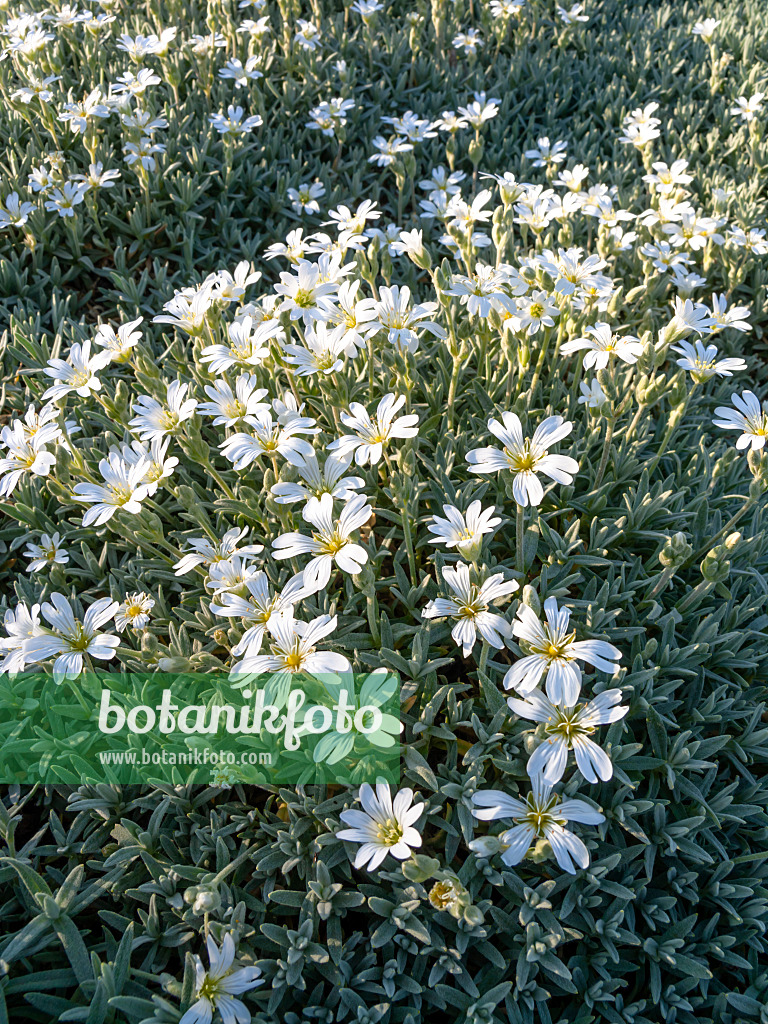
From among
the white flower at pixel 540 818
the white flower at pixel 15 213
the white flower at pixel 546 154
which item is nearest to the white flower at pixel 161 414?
the white flower at pixel 540 818

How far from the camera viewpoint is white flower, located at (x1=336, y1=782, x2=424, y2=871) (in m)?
1.49

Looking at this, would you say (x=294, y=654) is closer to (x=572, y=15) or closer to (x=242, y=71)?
(x=242, y=71)

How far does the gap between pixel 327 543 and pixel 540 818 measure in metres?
0.76

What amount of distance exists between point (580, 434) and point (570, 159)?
2.15 meters

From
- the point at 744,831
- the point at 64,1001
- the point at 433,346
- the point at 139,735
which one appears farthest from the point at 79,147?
the point at 744,831

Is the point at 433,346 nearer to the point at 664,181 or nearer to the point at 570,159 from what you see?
the point at 664,181

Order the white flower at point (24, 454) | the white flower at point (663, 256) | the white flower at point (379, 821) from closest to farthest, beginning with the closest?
the white flower at point (379, 821) → the white flower at point (24, 454) → the white flower at point (663, 256)

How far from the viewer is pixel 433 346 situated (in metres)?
2.81

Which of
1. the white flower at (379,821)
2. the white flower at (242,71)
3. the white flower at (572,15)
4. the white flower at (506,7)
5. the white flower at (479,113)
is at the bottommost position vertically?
the white flower at (379,821)

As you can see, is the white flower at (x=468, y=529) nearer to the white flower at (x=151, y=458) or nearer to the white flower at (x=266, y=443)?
the white flower at (x=266, y=443)

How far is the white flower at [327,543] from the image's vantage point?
159 cm

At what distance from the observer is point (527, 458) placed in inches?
68.8

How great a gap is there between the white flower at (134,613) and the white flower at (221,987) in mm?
863
